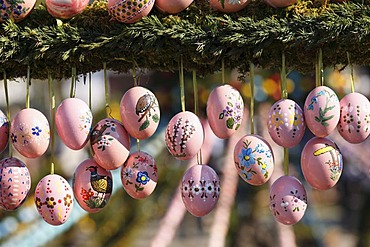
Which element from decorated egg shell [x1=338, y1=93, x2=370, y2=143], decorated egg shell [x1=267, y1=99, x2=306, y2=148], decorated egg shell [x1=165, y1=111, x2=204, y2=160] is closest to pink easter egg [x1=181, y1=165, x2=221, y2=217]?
decorated egg shell [x1=165, y1=111, x2=204, y2=160]

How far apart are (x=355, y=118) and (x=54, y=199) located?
56 cm

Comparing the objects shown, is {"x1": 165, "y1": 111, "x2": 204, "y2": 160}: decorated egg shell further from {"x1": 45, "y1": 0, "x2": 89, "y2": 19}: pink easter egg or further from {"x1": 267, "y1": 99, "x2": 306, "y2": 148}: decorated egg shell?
{"x1": 45, "y1": 0, "x2": 89, "y2": 19}: pink easter egg

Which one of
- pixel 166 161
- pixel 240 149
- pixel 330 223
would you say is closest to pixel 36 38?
pixel 240 149

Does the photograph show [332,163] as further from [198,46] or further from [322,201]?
[322,201]

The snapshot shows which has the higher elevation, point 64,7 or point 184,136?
point 64,7

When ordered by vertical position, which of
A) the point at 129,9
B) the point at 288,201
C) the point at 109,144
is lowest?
the point at 288,201

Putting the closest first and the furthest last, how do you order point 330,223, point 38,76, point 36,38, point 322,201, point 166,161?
point 36,38
point 38,76
point 166,161
point 330,223
point 322,201

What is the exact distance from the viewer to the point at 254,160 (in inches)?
48.3

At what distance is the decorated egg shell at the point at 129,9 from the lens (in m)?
1.19

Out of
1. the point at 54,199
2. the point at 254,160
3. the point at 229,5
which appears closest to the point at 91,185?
the point at 54,199

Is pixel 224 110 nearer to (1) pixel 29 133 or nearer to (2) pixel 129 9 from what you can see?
(2) pixel 129 9

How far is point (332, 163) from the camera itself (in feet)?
4.05

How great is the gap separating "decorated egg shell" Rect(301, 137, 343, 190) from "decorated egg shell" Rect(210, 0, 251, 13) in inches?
11.1

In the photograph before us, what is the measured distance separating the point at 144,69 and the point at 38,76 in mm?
204
